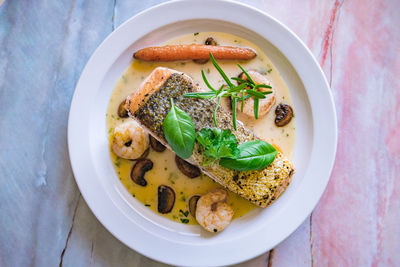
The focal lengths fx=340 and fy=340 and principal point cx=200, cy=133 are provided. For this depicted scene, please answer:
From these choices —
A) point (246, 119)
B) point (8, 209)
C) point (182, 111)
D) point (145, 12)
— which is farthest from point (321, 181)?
point (8, 209)

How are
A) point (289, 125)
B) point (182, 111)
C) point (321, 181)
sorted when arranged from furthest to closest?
point (289, 125) < point (321, 181) < point (182, 111)

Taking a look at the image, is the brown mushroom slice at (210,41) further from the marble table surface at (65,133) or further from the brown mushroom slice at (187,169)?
the brown mushroom slice at (187,169)

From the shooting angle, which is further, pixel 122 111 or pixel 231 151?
pixel 122 111

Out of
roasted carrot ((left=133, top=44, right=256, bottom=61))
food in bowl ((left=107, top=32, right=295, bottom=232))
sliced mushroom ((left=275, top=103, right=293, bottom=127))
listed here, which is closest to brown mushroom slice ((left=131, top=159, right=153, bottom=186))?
food in bowl ((left=107, top=32, right=295, bottom=232))

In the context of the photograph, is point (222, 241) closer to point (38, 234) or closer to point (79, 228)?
point (79, 228)

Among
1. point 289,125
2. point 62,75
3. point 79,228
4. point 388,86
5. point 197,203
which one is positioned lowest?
point 79,228

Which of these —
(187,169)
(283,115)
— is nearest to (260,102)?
(283,115)

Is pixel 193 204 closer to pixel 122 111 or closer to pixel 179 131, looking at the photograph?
pixel 179 131
